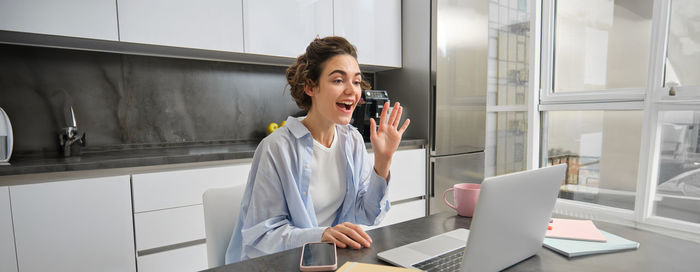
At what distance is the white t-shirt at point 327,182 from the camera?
1.11m

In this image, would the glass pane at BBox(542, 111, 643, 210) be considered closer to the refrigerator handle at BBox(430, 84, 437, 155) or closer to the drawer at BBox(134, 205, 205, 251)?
the refrigerator handle at BBox(430, 84, 437, 155)

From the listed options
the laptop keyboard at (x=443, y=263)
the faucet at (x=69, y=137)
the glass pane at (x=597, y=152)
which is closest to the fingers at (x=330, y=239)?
the laptop keyboard at (x=443, y=263)

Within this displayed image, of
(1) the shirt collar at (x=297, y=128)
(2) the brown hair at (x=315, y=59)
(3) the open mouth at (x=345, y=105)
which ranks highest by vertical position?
(2) the brown hair at (x=315, y=59)

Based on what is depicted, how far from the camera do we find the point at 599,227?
929mm

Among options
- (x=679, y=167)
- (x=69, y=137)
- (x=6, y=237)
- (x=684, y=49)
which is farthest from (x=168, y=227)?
(x=684, y=49)

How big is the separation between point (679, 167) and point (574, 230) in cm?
200

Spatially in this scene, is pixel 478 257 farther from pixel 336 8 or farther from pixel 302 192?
pixel 336 8

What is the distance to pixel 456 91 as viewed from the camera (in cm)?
270

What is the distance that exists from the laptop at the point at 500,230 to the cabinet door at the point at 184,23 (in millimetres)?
1731

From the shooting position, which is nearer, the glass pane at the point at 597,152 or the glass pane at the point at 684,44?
the glass pane at the point at 684,44

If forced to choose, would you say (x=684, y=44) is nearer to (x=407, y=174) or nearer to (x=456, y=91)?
(x=456, y=91)

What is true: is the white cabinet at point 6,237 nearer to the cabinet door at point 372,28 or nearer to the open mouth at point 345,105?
the open mouth at point 345,105

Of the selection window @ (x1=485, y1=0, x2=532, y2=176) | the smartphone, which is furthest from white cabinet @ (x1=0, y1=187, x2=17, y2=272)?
window @ (x1=485, y1=0, x2=532, y2=176)

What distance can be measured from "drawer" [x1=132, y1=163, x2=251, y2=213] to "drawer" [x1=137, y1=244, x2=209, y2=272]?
23 centimetres
